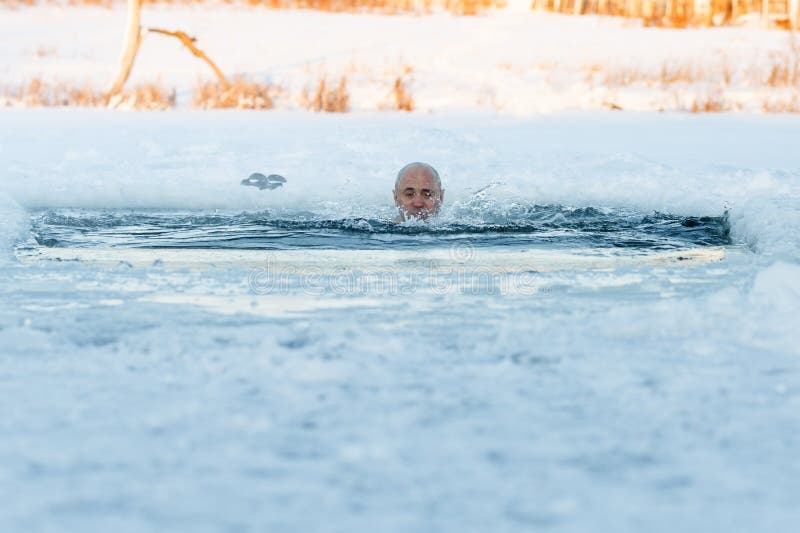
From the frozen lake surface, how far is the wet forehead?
0.25m

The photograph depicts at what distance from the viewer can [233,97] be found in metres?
13.9

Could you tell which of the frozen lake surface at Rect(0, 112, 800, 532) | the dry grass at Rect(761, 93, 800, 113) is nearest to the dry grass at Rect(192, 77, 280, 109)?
the dry grass at Rect(761, 93, 800, 113)

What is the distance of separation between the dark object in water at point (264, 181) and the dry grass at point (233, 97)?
6.25 m

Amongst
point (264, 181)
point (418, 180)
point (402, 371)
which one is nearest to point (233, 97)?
point (264, 181)

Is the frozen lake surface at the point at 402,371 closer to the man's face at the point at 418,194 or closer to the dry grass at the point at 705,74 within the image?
the man's face at the point at 418,194

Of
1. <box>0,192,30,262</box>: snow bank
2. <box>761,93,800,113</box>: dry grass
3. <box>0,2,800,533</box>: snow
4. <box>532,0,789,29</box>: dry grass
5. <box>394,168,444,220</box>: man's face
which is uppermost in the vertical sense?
<box>532,0,789,29</box>: dry grass

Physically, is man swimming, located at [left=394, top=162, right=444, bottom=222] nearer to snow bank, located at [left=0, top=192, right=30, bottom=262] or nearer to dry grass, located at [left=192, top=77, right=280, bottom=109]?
snow bank, located at [left=0, top=192, right=30, bottom=262]

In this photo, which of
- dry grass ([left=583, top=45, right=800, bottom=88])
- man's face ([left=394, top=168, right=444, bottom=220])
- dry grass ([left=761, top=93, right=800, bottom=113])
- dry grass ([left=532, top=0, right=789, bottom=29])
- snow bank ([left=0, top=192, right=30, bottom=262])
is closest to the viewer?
snow bank ([left=0, top=192, right=30, bottom=262])

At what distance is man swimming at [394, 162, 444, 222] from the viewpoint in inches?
245

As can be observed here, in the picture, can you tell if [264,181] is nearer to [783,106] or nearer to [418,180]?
[418,180]

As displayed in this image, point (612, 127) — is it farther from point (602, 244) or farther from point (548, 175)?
point (602, 244)

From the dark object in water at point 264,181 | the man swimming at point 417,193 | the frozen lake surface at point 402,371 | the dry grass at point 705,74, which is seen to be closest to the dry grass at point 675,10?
the dry grass at point 705,74

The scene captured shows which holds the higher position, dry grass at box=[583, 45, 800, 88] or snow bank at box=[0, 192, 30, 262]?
dry grass at box=[583, 45, 800, 88]

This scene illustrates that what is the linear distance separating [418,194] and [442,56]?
50.4 feet
